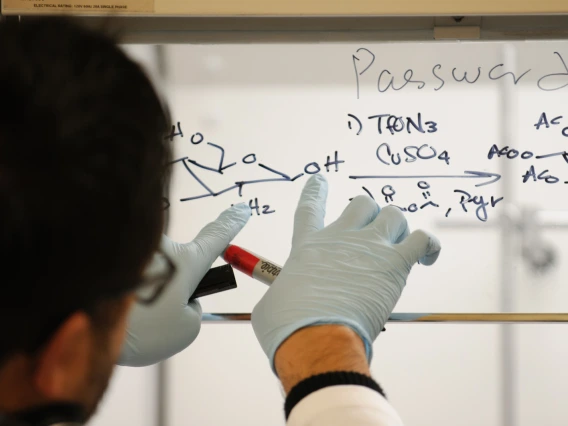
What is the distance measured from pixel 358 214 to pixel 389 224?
0.05 meters

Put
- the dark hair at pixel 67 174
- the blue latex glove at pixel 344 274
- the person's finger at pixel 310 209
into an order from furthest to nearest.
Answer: the person's finger at pixel 310 209 → the blue latex glove at pixel 344 274 → the dark hair at pixel 67 174

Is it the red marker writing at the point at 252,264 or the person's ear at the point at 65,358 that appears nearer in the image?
the person's ear at the point at 65,358

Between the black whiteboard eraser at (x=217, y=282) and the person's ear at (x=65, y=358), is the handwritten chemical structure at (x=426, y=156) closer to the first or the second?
the black whiteboard eraser at (x=217, y=282)

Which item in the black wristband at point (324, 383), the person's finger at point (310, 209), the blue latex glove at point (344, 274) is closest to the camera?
the black wristband at point (324, 383)

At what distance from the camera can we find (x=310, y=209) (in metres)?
0.93

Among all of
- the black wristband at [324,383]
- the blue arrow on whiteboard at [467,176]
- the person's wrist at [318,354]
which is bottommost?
the black wristband at [324,383]

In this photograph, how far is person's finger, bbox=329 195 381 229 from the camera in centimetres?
89

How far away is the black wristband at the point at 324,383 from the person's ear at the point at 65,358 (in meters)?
0.31

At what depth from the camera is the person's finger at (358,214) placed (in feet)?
2.93

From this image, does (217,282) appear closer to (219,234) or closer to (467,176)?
(219,234)

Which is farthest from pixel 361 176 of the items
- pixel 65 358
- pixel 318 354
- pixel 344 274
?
pixel 65 358

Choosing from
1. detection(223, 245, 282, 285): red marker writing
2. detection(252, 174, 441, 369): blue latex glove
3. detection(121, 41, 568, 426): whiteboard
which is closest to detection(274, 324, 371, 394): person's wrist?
detection(252, 174, 441, 369): blue latex glove

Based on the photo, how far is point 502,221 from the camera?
1.01m

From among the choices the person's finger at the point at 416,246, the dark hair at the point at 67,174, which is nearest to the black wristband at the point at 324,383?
the person's finger at the point at 416,246
